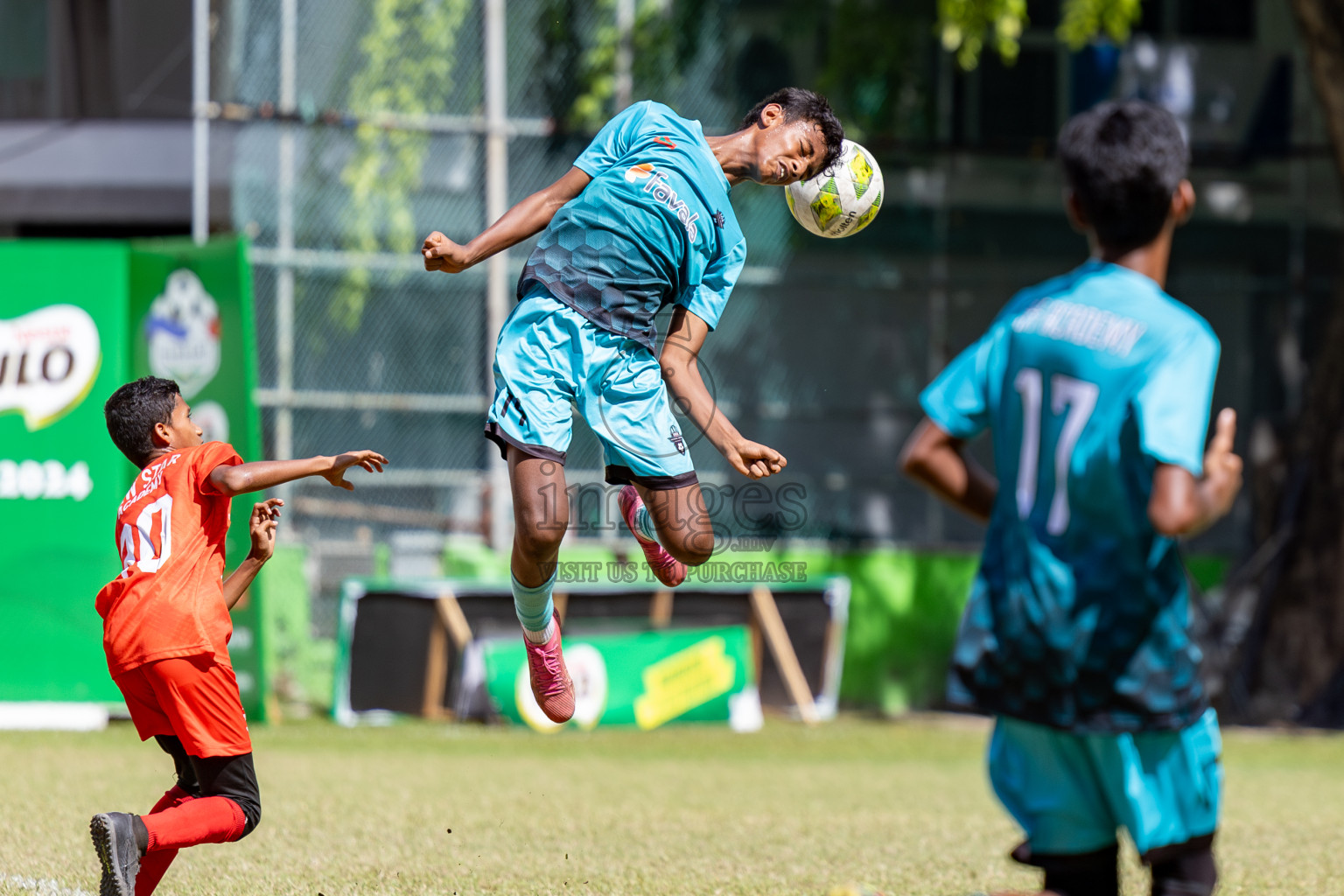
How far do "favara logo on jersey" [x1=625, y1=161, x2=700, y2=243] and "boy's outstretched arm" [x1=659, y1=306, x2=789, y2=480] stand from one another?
1.04 ft

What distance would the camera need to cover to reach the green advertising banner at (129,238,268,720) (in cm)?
923

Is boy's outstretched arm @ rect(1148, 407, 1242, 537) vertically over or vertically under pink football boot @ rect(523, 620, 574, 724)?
over

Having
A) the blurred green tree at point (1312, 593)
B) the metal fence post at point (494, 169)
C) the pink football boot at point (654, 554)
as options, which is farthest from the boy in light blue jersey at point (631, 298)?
the blurred green tree at point (1312, 593)

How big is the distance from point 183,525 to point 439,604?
248 inches

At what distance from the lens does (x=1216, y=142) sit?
12305 mm

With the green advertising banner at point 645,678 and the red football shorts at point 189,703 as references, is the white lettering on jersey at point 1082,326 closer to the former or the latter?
the red football shorts at point 189,703

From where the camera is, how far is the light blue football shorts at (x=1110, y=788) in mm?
2779

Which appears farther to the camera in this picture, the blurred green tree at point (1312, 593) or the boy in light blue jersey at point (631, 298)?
the blurred green tree at point (1312, 593)

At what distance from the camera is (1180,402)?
2.72 meters

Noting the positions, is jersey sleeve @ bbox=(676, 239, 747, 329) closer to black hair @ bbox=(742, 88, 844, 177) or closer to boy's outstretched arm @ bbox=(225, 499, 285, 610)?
black hair @ bbox=(742, 88, 844, 177)

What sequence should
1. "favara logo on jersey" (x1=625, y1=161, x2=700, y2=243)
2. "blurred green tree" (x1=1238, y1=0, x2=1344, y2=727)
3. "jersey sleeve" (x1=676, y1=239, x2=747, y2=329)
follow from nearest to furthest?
"favara logo on jersey" (x1=625, y1=161, x2=700, y2=243)
"jersey sleeve" (x1=676, y1=239, x2=747, y2=329)
"blurred green tree" (x1=1238, y1=0, x2=1344, y2=727)

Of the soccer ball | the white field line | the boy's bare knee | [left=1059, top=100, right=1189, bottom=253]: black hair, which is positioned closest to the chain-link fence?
the white field line

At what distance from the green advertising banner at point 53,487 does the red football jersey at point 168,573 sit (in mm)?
5407

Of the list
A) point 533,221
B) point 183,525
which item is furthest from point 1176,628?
point 183,525
